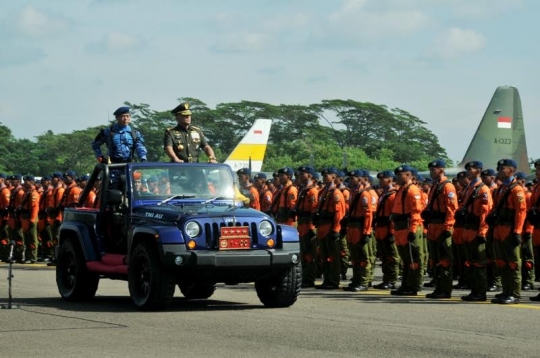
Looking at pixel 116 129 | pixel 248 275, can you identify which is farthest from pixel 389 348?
pixel 116 129

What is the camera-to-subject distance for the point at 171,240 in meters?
13.5

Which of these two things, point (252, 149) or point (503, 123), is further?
point (252, 149)

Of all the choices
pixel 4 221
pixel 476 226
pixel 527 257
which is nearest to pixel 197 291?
pixel 476 226

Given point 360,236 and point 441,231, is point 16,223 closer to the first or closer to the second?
point 360,236

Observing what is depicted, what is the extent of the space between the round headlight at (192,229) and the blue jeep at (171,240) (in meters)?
0.01

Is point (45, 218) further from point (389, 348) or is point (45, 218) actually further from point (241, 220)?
point (389, 348)

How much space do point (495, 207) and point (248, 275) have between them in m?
3.82

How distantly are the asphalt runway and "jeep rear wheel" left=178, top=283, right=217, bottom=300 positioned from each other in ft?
0.54

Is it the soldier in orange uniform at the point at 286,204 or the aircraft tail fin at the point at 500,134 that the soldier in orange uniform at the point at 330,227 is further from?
the aircraft tail fin at the point at 500,134

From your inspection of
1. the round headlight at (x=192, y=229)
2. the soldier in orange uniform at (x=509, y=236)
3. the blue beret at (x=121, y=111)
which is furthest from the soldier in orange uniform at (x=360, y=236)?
the round headlight at (x=192, y=229)

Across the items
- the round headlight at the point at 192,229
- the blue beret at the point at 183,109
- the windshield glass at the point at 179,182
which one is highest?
the blue beret at the point at 183,109

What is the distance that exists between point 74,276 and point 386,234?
5.52m

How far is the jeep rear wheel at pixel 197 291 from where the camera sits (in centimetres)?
1602

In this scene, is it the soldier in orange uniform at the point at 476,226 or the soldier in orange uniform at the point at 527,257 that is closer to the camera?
the soldier in orange uniform at the point at 476,226
